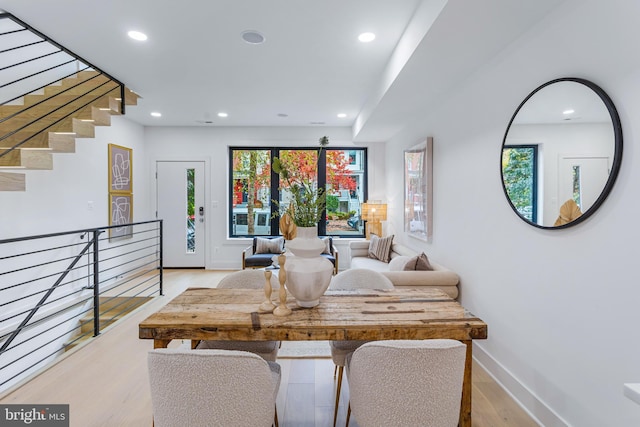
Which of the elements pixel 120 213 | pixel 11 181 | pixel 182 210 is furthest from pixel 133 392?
pixel 182 210

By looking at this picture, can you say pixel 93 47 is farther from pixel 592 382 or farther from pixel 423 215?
pixel 592 382

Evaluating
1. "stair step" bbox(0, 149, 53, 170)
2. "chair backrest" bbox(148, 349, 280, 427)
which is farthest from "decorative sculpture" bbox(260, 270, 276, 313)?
"stair step" bbox(0, 149, 53, 170)

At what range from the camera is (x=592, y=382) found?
1.55 metres

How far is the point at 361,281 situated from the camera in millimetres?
2160

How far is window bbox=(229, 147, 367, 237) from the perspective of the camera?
6133 millimetres

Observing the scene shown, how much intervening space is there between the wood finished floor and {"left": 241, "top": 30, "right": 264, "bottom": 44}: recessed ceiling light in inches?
105

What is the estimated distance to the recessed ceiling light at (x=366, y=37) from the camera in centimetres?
265

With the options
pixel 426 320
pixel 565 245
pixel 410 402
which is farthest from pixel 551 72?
pixel 410 402

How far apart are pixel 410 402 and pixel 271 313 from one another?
703 millimetres

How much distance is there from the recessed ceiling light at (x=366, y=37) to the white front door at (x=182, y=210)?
13.6ft

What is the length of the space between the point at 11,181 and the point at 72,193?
2052 mm

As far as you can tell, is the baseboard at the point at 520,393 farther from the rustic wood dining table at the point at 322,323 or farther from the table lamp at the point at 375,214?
the table lamp at the point at 375,214

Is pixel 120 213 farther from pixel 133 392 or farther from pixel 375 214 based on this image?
pixel 375 214

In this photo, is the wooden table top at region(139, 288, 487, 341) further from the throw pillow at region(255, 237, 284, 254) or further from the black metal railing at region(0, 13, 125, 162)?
the throw pillow at region(255, 237, 284, 254)
